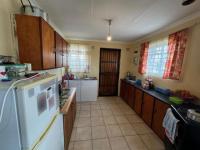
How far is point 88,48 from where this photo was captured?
421cm

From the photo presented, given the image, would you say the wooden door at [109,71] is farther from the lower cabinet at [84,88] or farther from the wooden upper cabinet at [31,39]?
the wooden upper cabinet at [31,39]

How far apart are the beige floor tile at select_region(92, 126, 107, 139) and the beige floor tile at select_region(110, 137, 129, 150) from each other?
0.21 metres

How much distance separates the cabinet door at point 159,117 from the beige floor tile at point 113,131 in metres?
0.80

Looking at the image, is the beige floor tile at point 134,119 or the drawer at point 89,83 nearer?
the beige floor tile at point 134,119

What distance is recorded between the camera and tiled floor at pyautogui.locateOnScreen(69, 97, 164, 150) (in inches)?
76.3

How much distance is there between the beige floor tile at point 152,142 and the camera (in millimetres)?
1931

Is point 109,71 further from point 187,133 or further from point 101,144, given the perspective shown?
point 187,133

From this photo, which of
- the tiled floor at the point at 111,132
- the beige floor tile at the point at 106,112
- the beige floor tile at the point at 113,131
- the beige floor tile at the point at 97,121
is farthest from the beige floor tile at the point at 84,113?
the beige floor tile at the point at 113,131

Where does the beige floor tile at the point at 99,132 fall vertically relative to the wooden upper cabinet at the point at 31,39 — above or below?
below

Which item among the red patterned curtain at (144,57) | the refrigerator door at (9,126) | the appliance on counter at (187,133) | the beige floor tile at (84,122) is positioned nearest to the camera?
the refrigerator door at (9,126)

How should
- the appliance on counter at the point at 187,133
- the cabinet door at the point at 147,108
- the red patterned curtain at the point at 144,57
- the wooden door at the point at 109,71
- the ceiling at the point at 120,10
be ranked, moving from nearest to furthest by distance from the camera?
the appliance on counter at the point at 187,133
the ceiling at the point at 120,10
the cabinet door at the point at 147,108
the red patterned curtain at the point at 144,57
the wooden door at the point at 109,71

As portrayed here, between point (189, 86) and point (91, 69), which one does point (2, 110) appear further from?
point (91, 69)

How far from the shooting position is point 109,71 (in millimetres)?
4598

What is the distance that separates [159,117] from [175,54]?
141 cm
